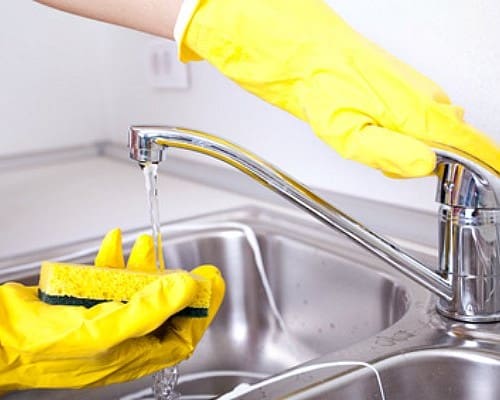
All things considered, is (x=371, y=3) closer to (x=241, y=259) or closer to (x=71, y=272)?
(x=241, y=259)

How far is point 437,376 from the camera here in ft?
1.87

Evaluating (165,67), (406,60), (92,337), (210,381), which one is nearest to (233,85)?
(165,67)

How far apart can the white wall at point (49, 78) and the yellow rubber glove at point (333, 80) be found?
3.15 ft

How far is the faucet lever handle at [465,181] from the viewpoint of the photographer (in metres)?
0.54

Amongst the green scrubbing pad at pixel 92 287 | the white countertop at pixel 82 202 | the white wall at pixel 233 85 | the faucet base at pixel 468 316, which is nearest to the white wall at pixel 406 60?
the white wall at pixel 233 85

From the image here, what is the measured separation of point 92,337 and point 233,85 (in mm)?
618

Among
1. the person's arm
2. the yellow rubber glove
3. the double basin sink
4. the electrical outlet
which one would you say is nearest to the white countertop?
the double basin sink

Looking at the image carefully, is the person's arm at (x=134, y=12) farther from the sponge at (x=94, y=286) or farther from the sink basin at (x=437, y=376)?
the sink basin at (x=437, y=376)

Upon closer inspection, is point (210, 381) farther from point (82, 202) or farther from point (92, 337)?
point (82, 202)

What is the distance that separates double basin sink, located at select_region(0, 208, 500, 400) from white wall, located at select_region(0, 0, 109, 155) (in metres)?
0.65

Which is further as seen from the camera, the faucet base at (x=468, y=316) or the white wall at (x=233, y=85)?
the white wall at (x=233, y=85)

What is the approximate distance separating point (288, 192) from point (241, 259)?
354 mm

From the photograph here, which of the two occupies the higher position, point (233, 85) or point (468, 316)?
point (233, 85)

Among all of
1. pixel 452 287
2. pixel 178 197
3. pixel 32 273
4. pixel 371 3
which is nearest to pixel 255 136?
pixel 178 197
